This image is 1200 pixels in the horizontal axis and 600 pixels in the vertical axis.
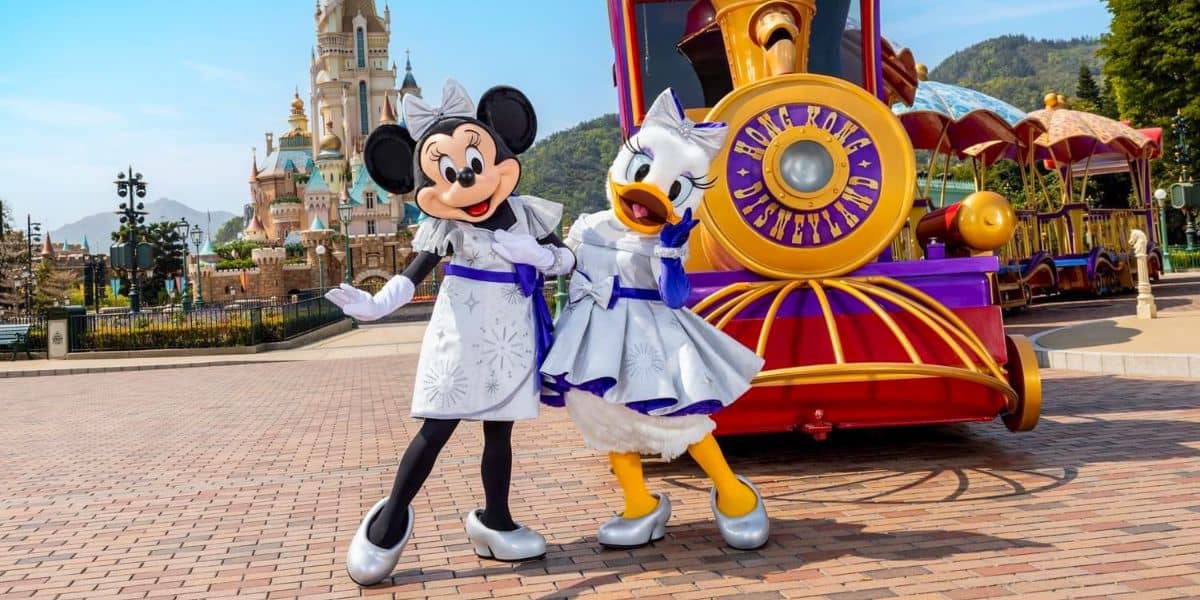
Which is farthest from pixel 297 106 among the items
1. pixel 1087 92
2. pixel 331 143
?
pixel 1087 92

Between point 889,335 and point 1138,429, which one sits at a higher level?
point 889,335

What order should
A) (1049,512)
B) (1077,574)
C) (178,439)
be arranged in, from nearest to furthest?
(1077,574), (1049,512), (178,439)

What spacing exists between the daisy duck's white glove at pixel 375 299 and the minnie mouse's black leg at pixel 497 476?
2.24 ft

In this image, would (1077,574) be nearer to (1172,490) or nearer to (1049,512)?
(1049,512)

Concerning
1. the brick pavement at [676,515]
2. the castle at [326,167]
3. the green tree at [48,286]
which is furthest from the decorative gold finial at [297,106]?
the brick pavement at [676,515]

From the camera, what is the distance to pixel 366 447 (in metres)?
7.95

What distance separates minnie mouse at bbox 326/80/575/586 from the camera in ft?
13.4

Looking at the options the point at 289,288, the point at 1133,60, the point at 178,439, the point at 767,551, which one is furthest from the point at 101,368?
the point at 289,288

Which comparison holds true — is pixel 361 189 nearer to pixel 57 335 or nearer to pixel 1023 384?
pixel 57 335

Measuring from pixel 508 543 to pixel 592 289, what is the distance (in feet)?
3.90

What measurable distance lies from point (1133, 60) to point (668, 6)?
3499 centimetres

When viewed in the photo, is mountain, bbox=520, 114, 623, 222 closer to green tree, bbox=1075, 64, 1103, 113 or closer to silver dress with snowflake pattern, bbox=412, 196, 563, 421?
green tree, bbox=1075, 64, 1103, 113

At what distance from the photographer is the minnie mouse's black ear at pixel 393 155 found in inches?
173

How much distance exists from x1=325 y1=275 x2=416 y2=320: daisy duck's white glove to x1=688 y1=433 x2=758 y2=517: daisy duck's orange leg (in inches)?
57.6
